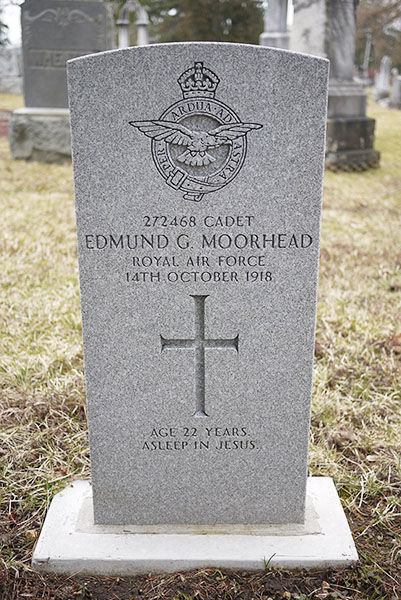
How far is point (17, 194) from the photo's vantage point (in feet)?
24.5

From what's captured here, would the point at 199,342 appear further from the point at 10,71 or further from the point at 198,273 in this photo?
the point at 10,71

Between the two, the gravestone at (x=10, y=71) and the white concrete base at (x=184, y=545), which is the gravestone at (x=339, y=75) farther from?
the gravestone at (x=10, y=71)

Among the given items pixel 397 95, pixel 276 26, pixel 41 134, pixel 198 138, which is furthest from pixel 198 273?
pixel 397 95

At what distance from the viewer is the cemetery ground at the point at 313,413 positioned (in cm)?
213

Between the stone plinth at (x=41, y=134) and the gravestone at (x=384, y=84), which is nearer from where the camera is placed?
the stone plinth at (x=41, y=134)

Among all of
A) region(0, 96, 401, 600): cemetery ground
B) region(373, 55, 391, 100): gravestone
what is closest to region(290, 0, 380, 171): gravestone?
region(0, 96, 401, 600): cemetery ground

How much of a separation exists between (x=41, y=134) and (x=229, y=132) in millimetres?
8215

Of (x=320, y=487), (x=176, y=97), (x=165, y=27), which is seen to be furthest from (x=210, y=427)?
(x=165, y=27)

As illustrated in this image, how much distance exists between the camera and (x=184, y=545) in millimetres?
2227

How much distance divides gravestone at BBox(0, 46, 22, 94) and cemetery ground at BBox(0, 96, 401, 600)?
23981mm

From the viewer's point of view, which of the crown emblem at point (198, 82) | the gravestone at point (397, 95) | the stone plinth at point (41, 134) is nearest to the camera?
the crown emblem at point (198, 82)

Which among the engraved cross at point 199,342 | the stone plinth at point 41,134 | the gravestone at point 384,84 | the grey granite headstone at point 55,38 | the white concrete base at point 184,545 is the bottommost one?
the white concrete base at point 184,545

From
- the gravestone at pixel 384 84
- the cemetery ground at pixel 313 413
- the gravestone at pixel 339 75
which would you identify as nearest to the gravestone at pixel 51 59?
the gravestone at pixel 339 75

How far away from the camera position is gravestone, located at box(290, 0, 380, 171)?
8.66 m
